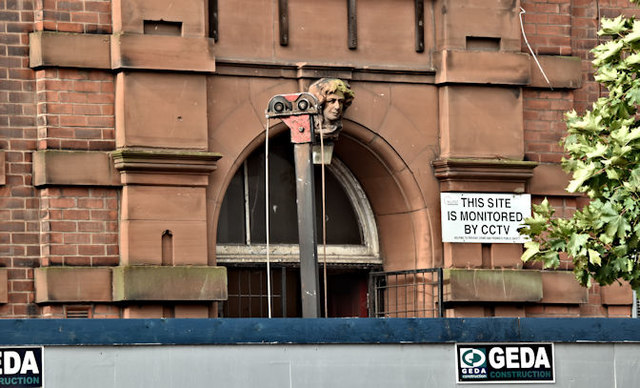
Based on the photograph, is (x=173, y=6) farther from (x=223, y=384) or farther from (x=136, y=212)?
(x=223, y=384)

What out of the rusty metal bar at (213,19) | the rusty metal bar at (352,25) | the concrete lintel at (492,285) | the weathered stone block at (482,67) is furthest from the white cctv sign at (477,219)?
the rusty metal bar at (213,19)

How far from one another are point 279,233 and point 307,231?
3.38 m

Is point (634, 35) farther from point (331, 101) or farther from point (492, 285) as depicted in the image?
point (492, 285)

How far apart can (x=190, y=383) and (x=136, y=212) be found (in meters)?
4.63

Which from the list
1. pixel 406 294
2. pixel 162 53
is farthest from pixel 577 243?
pixel 162 53

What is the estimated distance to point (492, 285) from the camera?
792 inches

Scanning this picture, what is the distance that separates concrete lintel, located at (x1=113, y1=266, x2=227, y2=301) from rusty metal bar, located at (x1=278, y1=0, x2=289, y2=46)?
279 centimetres

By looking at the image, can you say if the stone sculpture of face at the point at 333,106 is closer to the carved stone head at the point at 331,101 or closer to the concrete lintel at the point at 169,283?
the carved stone head at the point at 331,101

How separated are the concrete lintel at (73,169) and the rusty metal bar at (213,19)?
1.89 metres

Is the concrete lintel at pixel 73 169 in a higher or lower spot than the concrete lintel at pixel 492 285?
higher

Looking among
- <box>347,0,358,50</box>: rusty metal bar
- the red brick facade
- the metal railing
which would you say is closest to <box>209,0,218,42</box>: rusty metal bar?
the red brick facade

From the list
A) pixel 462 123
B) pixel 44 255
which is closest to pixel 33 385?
pixel 44 255

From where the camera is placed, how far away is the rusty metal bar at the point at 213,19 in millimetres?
19469

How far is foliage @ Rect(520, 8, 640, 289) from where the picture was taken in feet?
53.7
